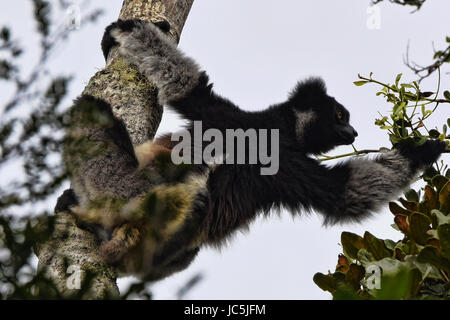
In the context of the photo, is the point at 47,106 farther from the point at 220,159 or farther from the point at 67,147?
the point at 220,159

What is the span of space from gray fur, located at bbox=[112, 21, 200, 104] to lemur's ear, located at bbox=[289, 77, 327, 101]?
1.54 m

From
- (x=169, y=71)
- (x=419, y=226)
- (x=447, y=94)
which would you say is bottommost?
(x=419, y=226)

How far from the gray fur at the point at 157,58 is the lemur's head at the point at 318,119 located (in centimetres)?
145

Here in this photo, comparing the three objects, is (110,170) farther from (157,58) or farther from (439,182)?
(439,182)

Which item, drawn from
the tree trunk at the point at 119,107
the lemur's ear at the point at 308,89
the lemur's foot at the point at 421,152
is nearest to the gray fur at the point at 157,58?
the tree trunk at the point at 119,107

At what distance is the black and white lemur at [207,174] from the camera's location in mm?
4633

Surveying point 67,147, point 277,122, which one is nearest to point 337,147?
point 277,122

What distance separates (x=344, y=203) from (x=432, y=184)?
1.78 m

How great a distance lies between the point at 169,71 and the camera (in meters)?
5.70

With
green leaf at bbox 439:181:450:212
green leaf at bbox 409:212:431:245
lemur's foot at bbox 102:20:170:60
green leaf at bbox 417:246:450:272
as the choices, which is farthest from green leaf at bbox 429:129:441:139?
lemur's foot at bbox 102:20:170:60

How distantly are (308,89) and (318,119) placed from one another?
0.48 meters

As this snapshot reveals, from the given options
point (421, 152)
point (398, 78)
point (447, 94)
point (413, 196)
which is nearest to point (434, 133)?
point (447, 94)

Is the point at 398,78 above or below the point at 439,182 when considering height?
above

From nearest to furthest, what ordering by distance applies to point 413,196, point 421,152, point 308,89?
point 413,196, point 421,152, point 308,89
